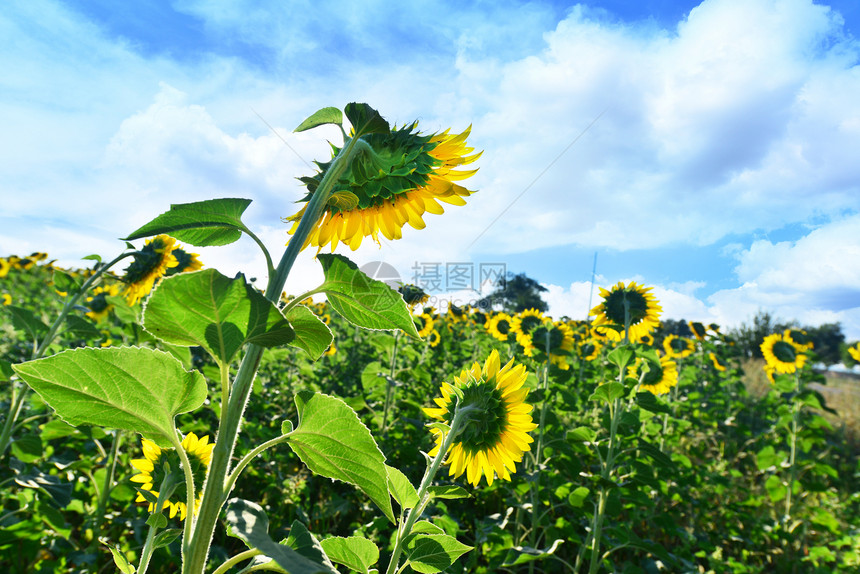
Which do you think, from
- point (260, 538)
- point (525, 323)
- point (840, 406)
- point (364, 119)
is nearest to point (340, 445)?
point (260, 538)

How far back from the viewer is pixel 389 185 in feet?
3.10

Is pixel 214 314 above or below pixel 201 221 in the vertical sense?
below

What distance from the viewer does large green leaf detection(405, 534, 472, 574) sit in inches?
42.8

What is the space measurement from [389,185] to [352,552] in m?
0.74

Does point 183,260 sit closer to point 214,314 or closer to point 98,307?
point 98,307

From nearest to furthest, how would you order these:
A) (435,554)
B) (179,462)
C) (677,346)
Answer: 1. (435,554)
2. (179,462)
3. (677,346)

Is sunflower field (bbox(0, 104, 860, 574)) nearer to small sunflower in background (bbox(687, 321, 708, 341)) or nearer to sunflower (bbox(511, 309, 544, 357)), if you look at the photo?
sunflower (bbox(511, 309, 544, 357))

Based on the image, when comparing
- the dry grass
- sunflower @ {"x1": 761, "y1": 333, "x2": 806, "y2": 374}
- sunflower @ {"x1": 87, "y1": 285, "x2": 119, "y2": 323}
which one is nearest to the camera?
sunflower @ {"x1": 87, "y1": 285, "x2": 119, "y2": 323}

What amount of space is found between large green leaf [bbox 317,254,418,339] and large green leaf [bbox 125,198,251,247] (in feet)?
0.53

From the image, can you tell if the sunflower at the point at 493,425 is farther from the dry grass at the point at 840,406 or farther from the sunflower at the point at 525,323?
the dry grass at the point at 840,406

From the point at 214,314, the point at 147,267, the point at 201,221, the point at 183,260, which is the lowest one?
the point at 214,314

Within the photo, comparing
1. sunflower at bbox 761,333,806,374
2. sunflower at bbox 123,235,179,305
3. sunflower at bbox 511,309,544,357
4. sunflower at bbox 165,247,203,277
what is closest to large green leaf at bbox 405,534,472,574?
sunflower at bbox 123,235,179,305

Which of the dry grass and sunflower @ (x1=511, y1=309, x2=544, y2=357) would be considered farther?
the dry grass

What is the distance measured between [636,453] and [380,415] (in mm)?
1704
